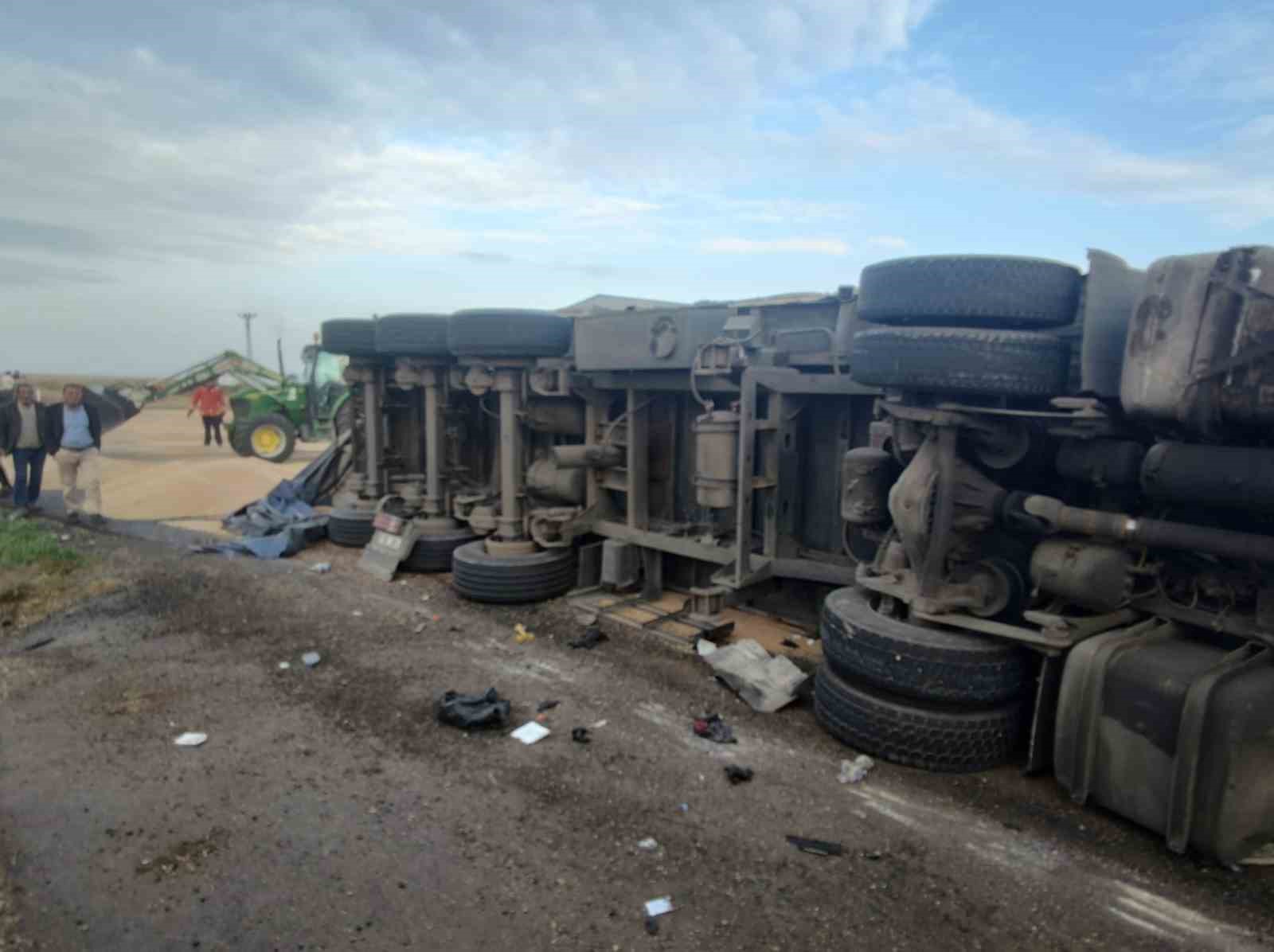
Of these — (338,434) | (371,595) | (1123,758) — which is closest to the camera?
(1123,758)

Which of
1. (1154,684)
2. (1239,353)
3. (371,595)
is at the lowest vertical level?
(371,595)

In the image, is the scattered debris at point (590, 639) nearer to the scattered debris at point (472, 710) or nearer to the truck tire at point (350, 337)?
the scattered debris at point (472, 710)

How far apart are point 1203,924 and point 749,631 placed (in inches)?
115

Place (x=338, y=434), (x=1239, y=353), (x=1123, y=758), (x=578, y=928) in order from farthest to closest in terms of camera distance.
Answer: (x=338, y=434) < (x=1123, y=758) < (x=1239, y=353) < (x=578, y=928)

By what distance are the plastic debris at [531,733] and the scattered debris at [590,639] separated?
1.11m

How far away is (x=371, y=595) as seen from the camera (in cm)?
611

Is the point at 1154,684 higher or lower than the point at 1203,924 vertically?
higher

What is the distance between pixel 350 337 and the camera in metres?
7.74

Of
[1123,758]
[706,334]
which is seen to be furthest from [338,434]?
[1123,758]

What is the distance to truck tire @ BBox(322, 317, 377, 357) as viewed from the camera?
7.70m

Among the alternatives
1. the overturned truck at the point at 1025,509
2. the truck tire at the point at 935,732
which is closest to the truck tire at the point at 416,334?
the overturned truck at the point at 1025,509

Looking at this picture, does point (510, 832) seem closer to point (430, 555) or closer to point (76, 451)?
point (430, 555)

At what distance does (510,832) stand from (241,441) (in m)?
14.3

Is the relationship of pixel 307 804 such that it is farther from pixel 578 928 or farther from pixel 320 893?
pixel 578 928
